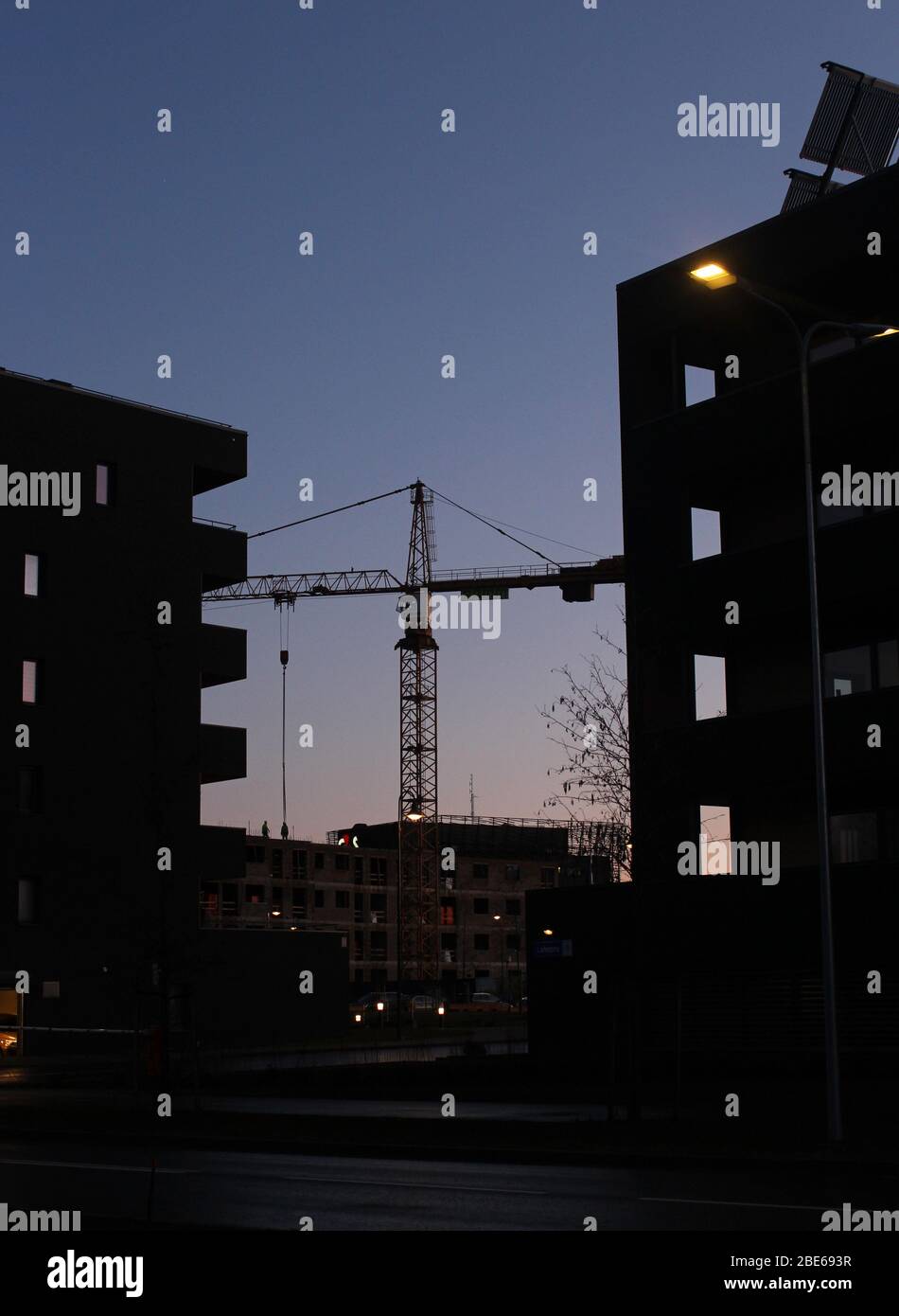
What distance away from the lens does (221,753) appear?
2422 inches

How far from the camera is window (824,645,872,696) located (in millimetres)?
35594

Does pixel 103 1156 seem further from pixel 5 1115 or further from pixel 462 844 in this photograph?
pixel 462 844

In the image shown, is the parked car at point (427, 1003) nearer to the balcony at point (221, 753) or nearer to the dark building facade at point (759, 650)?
the balcony at point (221, 753)

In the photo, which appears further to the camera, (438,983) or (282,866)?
(282,866)

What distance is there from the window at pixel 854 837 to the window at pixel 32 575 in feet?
110

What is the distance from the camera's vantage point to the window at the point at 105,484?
6150 centimetres

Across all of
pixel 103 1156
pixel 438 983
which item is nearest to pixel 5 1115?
pixel 103 1156

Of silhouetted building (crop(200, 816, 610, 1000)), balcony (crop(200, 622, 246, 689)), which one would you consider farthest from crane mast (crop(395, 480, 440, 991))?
balcony (crop(200, 622, 246, 689))

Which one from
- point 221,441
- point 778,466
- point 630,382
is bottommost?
point 778,466

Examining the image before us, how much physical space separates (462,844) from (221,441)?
318ft

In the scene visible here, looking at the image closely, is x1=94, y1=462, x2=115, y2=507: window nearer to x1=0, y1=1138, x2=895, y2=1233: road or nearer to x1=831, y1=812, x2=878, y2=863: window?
x1=831, y1=812, x2=878, y2=863: window

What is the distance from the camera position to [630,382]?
39.9m

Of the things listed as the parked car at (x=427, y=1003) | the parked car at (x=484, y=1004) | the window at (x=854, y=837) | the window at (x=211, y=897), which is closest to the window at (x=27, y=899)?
the window at (x=854, y=837)
